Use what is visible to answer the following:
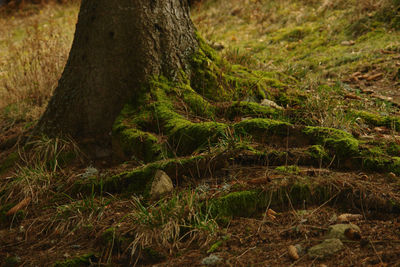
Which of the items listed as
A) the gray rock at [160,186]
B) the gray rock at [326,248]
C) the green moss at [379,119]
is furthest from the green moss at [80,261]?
the green moss at [379,119]

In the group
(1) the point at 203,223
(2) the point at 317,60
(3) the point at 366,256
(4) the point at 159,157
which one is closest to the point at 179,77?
(4) the point at 159,157

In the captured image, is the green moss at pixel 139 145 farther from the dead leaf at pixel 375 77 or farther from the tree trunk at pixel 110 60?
the dead leaf at pixel 375 77

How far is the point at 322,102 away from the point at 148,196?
2.00 m

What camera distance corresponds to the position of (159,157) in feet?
10.6

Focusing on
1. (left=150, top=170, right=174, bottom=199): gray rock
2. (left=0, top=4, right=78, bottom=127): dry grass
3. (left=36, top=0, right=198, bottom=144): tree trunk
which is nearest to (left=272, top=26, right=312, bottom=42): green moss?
(left=0, top=4, right=78, bottom=127): dry grass

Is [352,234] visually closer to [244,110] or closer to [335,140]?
[335,140]

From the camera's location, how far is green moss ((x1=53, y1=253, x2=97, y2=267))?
2.41 m

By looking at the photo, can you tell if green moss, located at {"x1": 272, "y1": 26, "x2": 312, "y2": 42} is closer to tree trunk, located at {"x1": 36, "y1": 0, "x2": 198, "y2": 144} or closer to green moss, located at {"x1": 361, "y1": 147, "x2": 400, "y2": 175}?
tree trunk, located at {"x1": 36, "y1": 0, "x2": 198, "y2": 144}

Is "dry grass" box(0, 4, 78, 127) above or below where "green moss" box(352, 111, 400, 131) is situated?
above

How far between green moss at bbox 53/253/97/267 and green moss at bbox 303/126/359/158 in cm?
196

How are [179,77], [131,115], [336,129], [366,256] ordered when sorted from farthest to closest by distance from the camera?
1. [179,77]
2. [131,115]
3. [336,129]
4. [366,256]

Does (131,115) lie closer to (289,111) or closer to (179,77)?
(179,77)

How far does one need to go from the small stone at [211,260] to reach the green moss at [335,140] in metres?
1.36

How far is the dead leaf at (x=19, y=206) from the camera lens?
3113 millimetres
